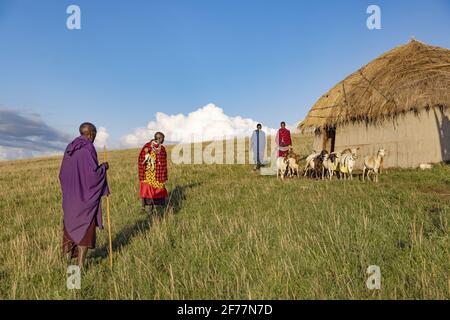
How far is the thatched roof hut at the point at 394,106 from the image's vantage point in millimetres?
14195

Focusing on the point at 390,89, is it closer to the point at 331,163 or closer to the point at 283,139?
the point at 331,163

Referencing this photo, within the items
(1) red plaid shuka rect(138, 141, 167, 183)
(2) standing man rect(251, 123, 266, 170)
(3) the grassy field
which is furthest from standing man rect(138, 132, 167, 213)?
(2) standing man rect(251, 123, 266, 170)

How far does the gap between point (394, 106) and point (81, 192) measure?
14.0 m

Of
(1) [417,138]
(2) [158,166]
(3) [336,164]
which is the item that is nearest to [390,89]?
(1) [417,138]

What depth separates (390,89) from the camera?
1531 cm

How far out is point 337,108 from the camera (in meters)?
17.6

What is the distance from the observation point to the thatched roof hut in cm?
1420

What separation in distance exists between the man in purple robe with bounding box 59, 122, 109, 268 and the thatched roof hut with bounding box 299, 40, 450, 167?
13.6 metres

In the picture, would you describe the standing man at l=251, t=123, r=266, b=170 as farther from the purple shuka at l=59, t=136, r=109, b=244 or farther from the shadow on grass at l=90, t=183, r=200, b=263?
the purple shuka at l=59, t=136, r=109, b=244

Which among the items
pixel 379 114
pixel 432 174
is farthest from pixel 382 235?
pixel 379 114

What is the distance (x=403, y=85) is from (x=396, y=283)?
13697 mm

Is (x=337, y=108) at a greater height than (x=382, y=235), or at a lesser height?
greater

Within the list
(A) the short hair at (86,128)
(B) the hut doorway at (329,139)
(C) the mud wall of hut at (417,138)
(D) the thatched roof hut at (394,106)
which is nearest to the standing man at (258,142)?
(D) the thatched roof hut at (394,106)

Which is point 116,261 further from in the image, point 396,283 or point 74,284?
point 396,283
